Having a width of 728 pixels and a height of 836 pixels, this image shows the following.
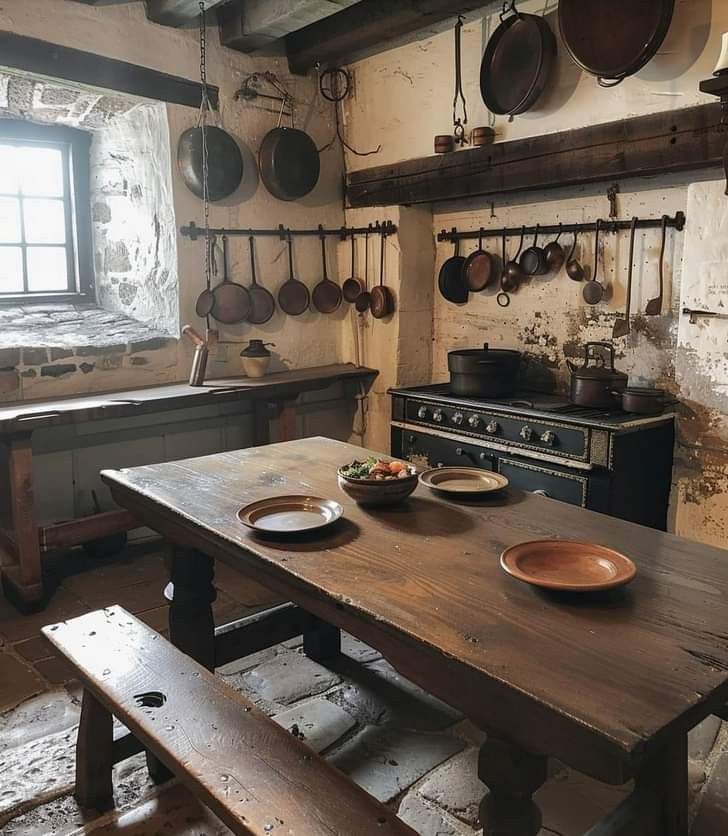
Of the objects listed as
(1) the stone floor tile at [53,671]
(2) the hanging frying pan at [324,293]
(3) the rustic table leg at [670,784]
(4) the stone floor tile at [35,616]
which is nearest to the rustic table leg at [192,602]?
(1) the stone floor tile at [53,671]

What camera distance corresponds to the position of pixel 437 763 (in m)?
2.23

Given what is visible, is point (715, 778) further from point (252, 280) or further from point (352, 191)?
point (352, 191)

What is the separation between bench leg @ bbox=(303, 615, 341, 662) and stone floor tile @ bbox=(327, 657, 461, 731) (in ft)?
0.22

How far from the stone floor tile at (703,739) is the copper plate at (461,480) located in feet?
3.31

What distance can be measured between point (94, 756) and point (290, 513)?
86 cm

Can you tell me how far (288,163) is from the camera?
4324 mm

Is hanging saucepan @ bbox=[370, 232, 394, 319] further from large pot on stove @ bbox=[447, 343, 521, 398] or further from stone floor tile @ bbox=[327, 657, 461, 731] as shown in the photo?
stone floor tile @ bbox=[327, 657, 461, 731]

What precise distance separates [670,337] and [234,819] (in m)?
2.88

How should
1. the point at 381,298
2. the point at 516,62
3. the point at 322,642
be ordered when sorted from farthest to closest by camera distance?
the point at 381,298
the point at 516,62
the point at 322,642

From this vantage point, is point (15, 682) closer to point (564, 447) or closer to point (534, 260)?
point (564, 447)

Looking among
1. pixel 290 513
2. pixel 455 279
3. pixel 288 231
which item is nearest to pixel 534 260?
pixel 455 279

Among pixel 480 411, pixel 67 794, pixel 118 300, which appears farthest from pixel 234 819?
pixel 118 300

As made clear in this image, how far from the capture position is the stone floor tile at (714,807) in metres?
1.98

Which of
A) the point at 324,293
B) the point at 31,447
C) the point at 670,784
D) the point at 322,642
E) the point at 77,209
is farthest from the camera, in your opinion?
the point at 324,293
